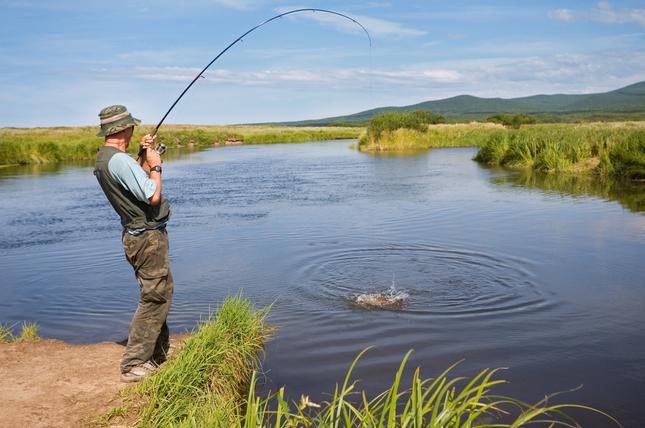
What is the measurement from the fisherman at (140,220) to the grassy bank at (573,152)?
15.1 meters

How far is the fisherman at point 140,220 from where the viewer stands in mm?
4145

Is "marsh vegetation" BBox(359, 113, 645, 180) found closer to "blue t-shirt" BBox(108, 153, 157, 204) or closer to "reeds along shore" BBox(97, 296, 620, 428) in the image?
"reeds along shore" BBox(97, 296, 620, 428)

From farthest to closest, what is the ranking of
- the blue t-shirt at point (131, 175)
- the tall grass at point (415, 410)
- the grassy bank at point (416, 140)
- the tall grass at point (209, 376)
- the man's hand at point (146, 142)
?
the grassy bank at point (416, 140), the man's hand at point (146, 142), the blue t-shirt at point (131, 175), the tall grass at point (209, 376), the tall grass at point (415, 410)

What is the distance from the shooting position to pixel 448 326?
5.97 meters

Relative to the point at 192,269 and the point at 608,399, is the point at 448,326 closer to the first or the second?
the point at 608,399

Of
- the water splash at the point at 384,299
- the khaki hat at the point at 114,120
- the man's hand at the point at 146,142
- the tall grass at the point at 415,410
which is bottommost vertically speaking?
the water splash at the point at 384,299

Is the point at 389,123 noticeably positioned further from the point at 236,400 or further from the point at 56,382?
the point at 56,382

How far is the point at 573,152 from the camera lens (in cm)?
1997

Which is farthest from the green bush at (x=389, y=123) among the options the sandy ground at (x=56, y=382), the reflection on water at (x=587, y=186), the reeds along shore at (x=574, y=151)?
the sandy ground at (x=56, y=382)

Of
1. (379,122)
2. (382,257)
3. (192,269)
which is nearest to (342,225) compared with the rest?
(382,257)

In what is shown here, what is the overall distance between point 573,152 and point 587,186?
3.84 metres

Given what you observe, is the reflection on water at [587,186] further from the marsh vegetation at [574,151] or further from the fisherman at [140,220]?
the fisherman at [140,220]

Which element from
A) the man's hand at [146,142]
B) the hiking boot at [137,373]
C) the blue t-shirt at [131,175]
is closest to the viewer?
the blue t-shirt at [131,175]

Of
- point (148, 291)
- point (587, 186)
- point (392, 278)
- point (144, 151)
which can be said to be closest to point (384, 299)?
point (392, 278)
